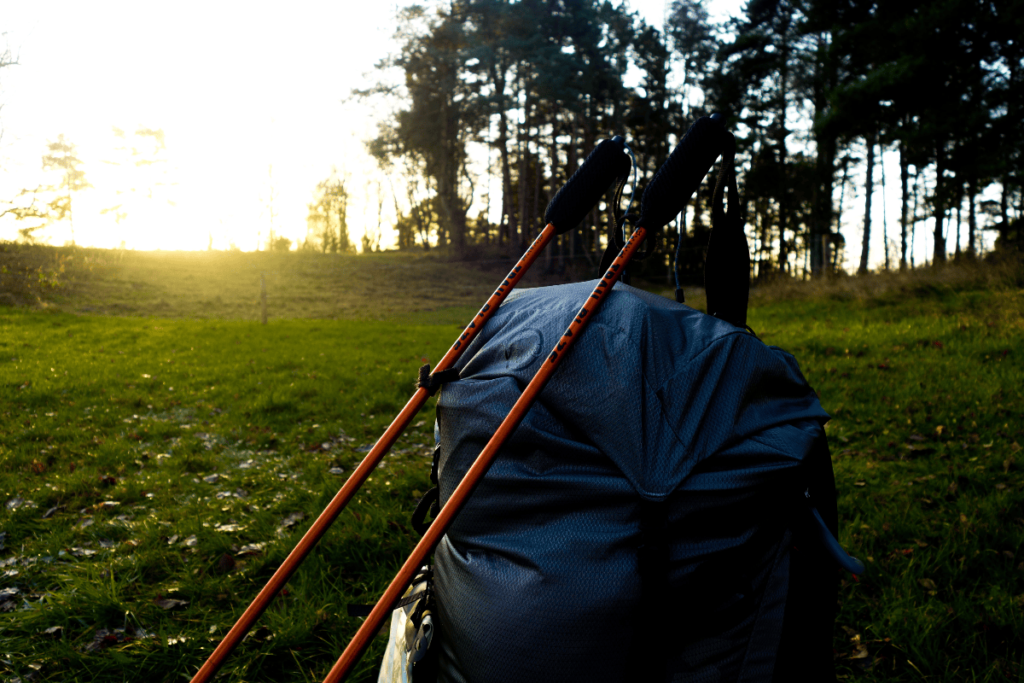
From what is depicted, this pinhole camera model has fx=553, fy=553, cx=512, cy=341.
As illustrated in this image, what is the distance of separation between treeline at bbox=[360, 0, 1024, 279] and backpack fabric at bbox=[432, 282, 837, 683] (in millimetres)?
17540

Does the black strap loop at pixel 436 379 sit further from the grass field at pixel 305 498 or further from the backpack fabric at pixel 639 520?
the grass field at pixel 305 498

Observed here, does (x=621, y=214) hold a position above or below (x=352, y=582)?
above

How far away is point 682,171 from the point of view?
6.19 feet

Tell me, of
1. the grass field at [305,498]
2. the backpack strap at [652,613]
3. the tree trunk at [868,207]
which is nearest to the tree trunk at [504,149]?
the tree trunk at [868,207]

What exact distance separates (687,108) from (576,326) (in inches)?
1187

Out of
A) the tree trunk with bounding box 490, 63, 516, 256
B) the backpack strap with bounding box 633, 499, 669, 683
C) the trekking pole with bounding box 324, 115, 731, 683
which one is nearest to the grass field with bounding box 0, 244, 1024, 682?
the trekking pole with bounding box 324, 115, 731, 683

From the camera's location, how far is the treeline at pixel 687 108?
17531 millimetres

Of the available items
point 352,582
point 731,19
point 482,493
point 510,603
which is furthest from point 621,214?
point 731,19

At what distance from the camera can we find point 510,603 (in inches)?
55.7

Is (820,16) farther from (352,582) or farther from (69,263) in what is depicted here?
(69,263)

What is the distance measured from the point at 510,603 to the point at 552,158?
28.5 metres

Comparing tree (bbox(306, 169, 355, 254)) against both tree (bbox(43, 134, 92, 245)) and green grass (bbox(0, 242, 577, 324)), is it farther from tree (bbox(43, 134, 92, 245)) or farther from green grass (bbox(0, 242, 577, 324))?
tree (bbox(43, 134, 92, 245))

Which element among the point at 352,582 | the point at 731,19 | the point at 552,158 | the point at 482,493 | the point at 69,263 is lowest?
the point at 352,582

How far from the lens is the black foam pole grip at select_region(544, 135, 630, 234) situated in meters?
2.23
